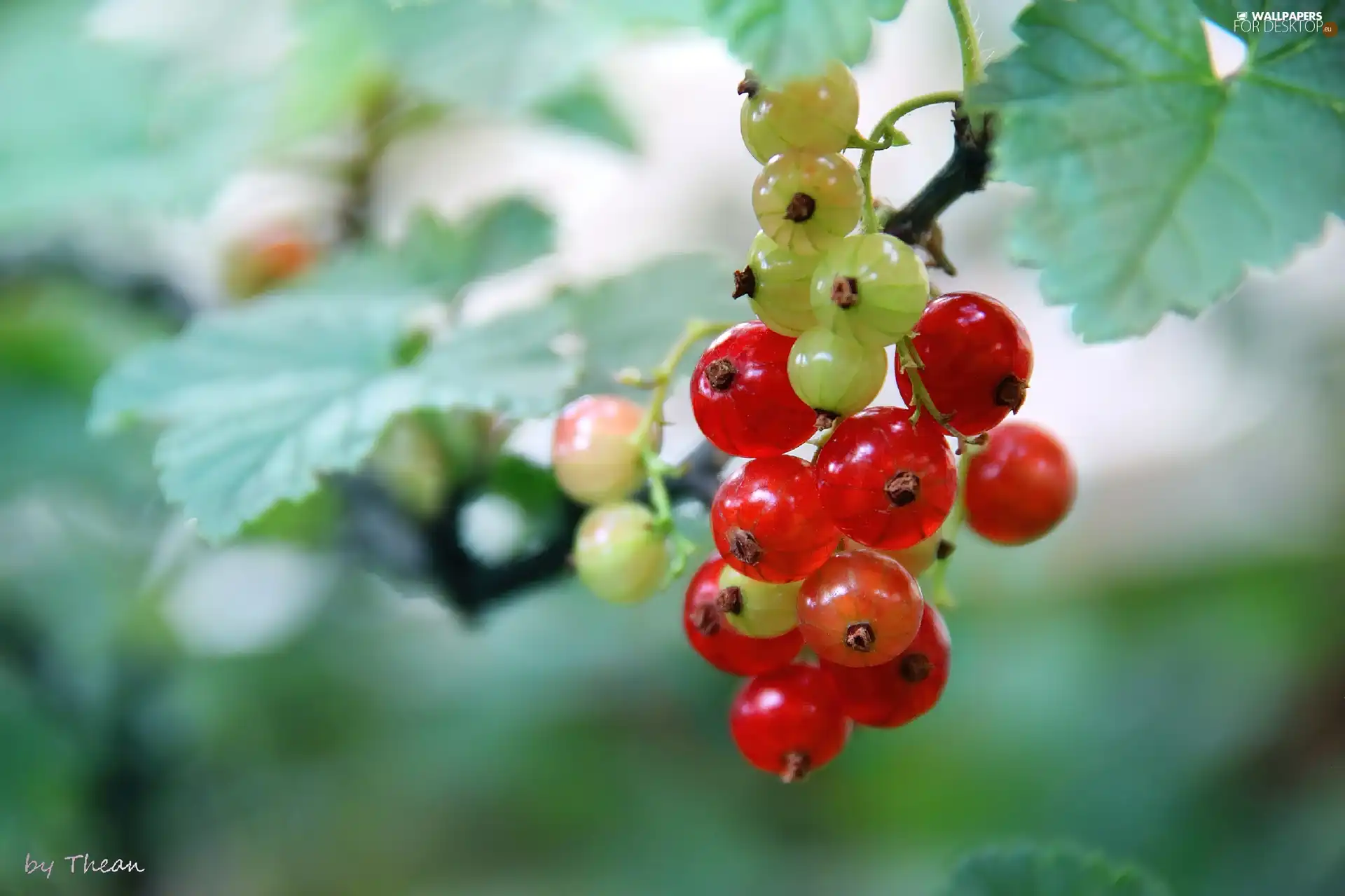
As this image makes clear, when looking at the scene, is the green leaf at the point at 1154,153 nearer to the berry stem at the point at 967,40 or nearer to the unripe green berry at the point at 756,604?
the berry stem at the point at 967,40

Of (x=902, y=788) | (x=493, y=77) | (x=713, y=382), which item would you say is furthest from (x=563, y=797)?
(x=713, y=382)

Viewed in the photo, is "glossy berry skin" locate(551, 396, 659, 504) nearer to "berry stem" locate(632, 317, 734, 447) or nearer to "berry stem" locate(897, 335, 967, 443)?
"berry stem" locate(632, 317, 734, 447)

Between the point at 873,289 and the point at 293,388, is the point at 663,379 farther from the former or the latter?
the point at 293,388

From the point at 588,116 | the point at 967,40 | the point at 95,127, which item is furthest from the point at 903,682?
the point at 95,127

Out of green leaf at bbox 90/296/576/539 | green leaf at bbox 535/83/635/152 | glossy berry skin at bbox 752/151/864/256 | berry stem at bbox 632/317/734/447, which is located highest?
green leaf at bbox 535/83/635/152

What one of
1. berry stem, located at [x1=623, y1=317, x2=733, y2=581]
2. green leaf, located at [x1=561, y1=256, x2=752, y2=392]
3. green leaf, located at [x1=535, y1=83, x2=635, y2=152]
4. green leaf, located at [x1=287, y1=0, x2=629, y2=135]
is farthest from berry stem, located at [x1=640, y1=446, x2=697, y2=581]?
green leaf, located at [x1=535, y1=83, x2=635, y2=152]

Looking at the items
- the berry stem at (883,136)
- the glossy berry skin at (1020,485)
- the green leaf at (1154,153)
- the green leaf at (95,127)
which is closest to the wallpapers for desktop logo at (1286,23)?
the green leaf at (1154,153)

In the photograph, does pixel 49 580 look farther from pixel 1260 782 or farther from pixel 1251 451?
pixel 1251 451
